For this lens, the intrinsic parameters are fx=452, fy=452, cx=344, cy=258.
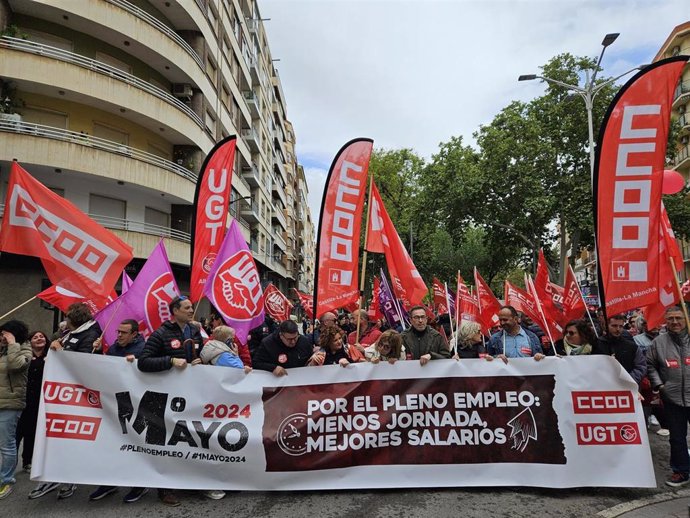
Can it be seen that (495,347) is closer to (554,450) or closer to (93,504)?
(554,450)

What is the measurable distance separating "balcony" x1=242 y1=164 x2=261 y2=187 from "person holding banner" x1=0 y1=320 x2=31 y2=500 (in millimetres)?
28525

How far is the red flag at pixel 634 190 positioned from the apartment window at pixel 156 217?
18880 millimetres

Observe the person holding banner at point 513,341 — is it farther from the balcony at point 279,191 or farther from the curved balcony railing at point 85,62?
the balcony at point 279,191

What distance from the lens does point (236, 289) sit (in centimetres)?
596

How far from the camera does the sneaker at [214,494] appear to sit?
427 centimetres

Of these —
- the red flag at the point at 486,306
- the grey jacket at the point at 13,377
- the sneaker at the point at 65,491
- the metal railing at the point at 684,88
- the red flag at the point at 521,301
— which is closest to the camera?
the sneaker at the point at 65,491

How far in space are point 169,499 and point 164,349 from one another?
137 cm

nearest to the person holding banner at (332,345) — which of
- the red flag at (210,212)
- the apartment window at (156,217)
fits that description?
the red flag at (210,212)

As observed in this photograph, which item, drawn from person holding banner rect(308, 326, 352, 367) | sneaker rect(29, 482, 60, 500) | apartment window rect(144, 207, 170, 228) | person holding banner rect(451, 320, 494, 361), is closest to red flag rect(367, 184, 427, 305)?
person holding banner rect(451, 320, 494, 361)

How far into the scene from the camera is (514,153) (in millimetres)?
24250

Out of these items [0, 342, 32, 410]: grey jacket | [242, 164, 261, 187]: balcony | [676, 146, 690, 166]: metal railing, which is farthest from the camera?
[676, 146, 690, 166]: metal railing

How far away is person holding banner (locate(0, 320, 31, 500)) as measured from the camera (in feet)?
14.3

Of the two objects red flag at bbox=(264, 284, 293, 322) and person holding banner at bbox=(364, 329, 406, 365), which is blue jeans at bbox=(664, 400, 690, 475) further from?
red flag at bbox=(264, 284, 293, 322)

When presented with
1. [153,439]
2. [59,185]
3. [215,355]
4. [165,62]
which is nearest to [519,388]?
[215,355]
